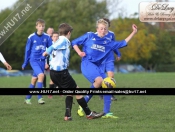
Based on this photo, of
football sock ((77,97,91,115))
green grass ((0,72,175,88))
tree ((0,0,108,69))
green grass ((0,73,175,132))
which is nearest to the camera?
green grass ((0,73,175,132))

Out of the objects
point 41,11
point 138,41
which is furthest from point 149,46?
point 41,11

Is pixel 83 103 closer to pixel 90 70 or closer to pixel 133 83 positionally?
pixel 90 70

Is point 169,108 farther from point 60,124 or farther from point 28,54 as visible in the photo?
point 28,54

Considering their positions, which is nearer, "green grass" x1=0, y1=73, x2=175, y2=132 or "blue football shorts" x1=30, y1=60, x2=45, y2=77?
A: "green grass" x1=0, y1=73, x2=175, y2=132

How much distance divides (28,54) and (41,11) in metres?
57.4

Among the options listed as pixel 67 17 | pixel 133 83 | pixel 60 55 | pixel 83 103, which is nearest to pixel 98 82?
pixel 83 103

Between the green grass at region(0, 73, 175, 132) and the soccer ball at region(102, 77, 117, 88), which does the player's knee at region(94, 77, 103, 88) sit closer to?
the soccer ball at region(102, 77, 117, 88)

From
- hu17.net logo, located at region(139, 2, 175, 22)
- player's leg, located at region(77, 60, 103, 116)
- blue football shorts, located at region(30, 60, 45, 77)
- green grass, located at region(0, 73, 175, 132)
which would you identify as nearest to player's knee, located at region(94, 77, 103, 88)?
player's leg, located at region(77, 60, 103, 116)

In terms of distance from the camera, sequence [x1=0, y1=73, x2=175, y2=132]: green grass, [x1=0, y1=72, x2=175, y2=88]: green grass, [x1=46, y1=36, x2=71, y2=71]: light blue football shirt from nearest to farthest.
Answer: [x1=0, y1=73, x2=175, y2=132]: green grass → [x1=46, y1=36, x2=71, y2=71]: light blue football shirt → [x1=0, y1=72, x2=175, y2=88]: green grass

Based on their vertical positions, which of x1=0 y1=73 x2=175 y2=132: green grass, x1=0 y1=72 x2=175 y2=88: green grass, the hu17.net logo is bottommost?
x1=0 y1=73 x2=175 y2=132: green grass

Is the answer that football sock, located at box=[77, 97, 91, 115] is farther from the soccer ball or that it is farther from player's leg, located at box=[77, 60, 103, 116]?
the soccer ball

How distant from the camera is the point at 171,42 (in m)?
66.2

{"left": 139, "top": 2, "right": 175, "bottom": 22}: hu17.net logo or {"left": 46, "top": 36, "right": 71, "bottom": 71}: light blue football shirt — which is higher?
{"left": 139, "top": 2, "right": 175, "bottom": 22}: hu17.net logo

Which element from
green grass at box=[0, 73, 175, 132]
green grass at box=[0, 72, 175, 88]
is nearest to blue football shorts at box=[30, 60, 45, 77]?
green grass at box=[0, 73, 175, 132]
